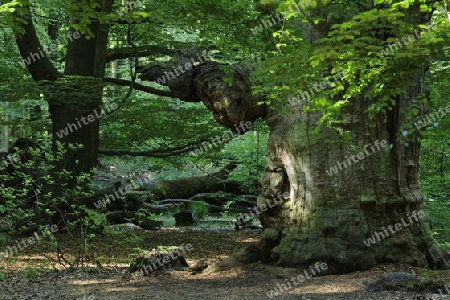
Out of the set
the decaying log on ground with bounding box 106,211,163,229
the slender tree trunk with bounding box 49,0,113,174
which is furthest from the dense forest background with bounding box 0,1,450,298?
the decaying log on ground with bounding box 106,211,163,229

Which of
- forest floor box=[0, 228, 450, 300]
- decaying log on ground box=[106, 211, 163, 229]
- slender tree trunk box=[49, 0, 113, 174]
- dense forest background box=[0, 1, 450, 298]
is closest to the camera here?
forest floor box=[0, 228, 450, 300]

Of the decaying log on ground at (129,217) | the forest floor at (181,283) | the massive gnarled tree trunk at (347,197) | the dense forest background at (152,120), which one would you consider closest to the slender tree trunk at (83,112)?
the dense forest background at (152,120)

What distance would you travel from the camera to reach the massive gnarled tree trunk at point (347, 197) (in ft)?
18.8

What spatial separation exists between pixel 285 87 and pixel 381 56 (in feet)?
3.02

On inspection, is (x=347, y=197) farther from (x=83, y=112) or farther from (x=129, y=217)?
(x=129, y=217)

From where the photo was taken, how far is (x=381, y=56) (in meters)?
3.63

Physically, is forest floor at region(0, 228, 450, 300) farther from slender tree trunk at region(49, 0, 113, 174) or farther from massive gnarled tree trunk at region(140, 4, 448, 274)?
slender tree trunk at region(49, 0, 113, 174)

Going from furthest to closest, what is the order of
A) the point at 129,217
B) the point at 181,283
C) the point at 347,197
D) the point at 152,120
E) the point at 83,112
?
the point at 129,217
the point at 152,120
the point at 83,112
the point at 347,197
the point at 181,283

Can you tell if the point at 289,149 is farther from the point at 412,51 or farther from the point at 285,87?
the point at 412,51

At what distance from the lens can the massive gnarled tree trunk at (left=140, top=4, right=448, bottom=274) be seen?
5719 mm

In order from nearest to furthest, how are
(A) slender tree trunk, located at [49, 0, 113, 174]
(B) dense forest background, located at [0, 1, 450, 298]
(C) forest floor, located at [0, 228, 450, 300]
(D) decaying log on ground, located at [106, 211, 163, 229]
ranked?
(C) forest floor, located at [0, 228, 450, 300], (B) dense forest background, located at [0, 1, 450, 298], (A) slender tree trunk, located at [49, 0, 113, 174], (D) decaying log on ground, located at [106, 211, 163, 229]

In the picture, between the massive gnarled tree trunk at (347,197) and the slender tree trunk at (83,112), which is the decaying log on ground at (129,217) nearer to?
the slender tree trunk at (83,112)

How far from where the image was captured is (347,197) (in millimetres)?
5820

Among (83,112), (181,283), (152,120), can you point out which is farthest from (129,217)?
(181,283)
